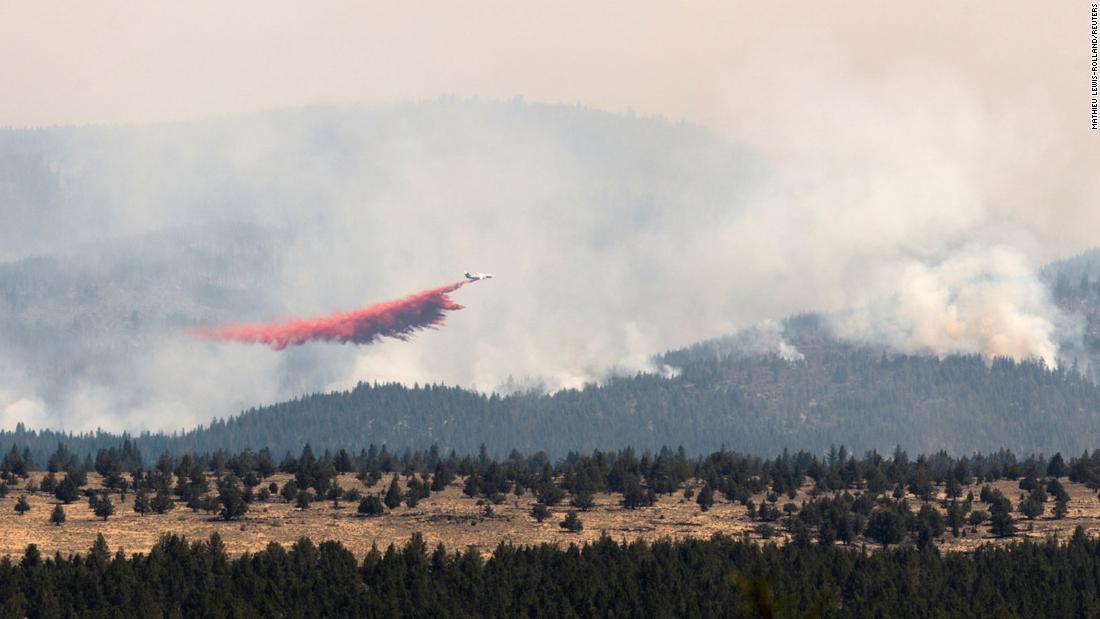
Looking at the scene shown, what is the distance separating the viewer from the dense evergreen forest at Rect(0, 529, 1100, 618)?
15825 cm

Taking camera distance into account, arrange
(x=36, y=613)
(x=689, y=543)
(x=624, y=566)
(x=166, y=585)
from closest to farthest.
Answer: (x=36, y=613), (x=166, y=585), (x=624, y=566), (x=689, y=543)

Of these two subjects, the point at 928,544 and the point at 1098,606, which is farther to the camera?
the point at 928,544

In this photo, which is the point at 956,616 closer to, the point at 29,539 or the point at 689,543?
the point at 689,543

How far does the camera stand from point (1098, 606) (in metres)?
158

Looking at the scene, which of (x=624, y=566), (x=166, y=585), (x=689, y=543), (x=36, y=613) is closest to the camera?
(x=36, y=613)

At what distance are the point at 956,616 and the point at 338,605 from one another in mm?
53199

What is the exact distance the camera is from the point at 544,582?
560 ft

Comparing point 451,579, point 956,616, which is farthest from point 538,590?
point 956,616

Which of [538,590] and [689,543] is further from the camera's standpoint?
[689,543]

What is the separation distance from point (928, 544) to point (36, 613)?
94.4 meters

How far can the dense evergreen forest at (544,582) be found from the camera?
519ft

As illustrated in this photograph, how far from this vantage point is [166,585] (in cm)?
16462

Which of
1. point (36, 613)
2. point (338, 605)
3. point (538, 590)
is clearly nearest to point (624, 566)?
point (538, 590)

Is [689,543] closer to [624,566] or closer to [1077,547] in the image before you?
[624,566]
